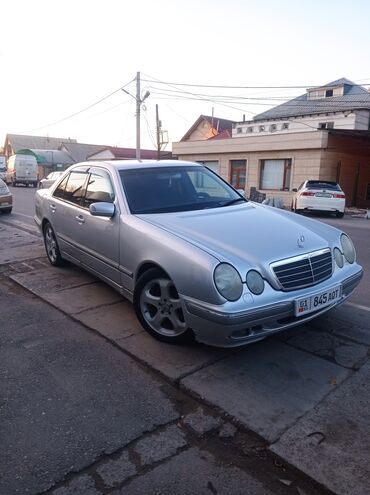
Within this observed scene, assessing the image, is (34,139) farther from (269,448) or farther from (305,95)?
(269,448)

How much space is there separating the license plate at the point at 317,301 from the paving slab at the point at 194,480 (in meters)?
1.27

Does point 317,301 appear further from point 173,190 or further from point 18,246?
point 18,246

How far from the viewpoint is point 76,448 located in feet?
7.91

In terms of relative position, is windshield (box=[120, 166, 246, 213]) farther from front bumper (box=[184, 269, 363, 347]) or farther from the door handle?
front bumper (box=[184, 269, 363, 347])

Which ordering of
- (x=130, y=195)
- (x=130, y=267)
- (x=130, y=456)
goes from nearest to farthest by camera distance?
(x=130, y=456), (x=130, y=267), (x=130, y=195)

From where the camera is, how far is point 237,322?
2.91m

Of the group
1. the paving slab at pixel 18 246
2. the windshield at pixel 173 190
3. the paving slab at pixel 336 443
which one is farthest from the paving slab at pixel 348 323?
the paving slab at pixel 18 246

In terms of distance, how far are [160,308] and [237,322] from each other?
88 centimetres

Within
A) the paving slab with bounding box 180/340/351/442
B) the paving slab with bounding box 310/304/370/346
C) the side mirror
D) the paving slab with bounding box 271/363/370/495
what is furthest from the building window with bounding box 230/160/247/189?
the paving slab with bounding box 271/363/370/495

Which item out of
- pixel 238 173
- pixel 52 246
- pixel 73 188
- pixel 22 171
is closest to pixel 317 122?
pixel 238 173

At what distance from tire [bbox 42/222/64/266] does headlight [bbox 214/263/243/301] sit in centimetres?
361

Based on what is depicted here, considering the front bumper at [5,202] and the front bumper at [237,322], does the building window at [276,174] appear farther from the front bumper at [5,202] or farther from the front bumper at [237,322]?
the front bumper at [237,322]

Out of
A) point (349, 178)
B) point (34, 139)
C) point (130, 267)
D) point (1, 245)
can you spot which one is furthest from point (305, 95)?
point (34, 139)

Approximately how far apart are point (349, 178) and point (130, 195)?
22.0 m
